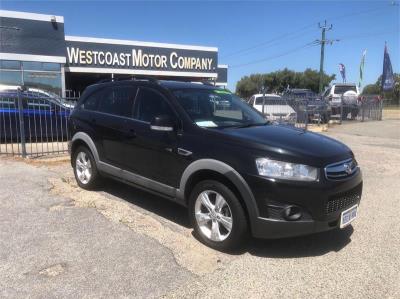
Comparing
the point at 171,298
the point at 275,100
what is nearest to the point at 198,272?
the point at 171,298

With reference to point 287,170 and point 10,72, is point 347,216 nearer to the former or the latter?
point 287,170

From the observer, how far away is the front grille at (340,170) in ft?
13.6

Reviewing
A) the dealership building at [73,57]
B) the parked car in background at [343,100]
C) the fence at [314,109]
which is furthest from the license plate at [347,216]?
the parked car in background at [343,100]

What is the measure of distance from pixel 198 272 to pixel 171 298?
53 centimetres

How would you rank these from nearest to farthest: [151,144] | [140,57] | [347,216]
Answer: [347,216] → [151,144] → [140,57]

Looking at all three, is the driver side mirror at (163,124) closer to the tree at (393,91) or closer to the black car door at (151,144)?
the black car door at (151,144)

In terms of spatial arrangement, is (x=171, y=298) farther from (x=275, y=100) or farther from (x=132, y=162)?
(x=275, y=100)

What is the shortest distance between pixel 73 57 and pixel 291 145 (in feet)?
86.0

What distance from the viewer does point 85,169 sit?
6797 millimetres

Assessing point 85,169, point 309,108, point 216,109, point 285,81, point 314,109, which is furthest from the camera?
point 285,81

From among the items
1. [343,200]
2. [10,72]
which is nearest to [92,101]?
[343,200]

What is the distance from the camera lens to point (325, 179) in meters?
4.08

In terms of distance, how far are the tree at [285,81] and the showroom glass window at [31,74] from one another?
5063 cm

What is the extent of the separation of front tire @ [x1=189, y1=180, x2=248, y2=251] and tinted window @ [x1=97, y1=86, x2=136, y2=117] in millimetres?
1742
